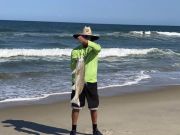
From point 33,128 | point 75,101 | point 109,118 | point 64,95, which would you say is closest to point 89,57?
point 75,101

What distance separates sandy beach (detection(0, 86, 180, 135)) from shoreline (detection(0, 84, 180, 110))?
29 centimetres

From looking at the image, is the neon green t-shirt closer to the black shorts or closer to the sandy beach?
the black shorts

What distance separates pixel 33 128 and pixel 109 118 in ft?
4.48

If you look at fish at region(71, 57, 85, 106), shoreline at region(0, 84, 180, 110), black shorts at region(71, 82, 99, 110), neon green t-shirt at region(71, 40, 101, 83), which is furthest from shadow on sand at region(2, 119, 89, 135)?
shoreline at region(0, 84, 180, 110)

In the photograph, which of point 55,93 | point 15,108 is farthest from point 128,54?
point 15,108

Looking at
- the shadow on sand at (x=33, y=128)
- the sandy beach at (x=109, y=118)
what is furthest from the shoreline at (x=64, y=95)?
the shadow on sand at (x=33, y=128)

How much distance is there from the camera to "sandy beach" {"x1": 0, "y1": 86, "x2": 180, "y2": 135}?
278 inches

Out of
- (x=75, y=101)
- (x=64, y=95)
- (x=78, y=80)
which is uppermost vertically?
(x=78, y=80)

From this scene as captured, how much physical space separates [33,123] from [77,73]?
184cm

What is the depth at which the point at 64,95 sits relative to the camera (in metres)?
10.5

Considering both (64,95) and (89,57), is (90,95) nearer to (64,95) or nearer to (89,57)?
(89,57)

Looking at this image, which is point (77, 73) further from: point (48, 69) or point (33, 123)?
point (48, 69)

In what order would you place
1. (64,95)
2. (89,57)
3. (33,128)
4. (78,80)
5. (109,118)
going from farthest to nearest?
(64,95) < (109,118) < (33,128) < (89,57) < (78,80)

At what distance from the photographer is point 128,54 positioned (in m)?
26.9
